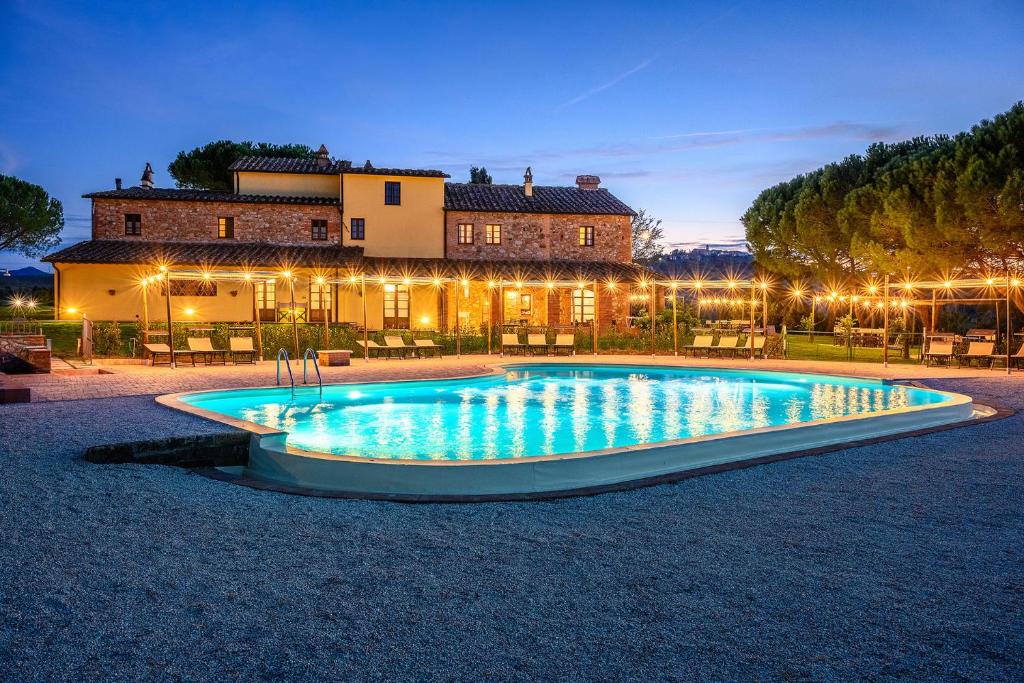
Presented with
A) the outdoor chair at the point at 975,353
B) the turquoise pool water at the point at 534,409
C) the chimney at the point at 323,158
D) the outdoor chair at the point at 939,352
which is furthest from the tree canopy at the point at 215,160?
the outdoor chair at the point at 975,353

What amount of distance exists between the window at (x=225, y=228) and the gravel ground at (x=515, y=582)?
75.0 ft

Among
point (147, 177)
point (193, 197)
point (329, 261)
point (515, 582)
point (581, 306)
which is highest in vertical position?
point (147, 177)

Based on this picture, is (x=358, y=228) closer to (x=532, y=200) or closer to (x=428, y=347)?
(x=532, y=200)

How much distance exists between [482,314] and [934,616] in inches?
985

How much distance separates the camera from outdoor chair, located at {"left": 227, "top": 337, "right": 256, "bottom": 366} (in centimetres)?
1763

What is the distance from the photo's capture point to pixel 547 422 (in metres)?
11.1

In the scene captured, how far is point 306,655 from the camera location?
9.02 ft

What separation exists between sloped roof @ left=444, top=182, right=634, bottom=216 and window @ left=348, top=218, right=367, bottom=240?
3.37 m

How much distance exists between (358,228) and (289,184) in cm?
355

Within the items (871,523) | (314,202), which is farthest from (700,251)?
(871,523)

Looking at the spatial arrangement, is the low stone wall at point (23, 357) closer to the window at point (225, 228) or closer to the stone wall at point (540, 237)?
the window at point (225, 228)

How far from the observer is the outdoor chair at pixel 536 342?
819 inches

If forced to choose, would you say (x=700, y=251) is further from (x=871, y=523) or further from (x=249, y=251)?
(x=871, y=523)

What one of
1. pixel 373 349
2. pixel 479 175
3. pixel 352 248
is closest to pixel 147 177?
pixel 352 248
